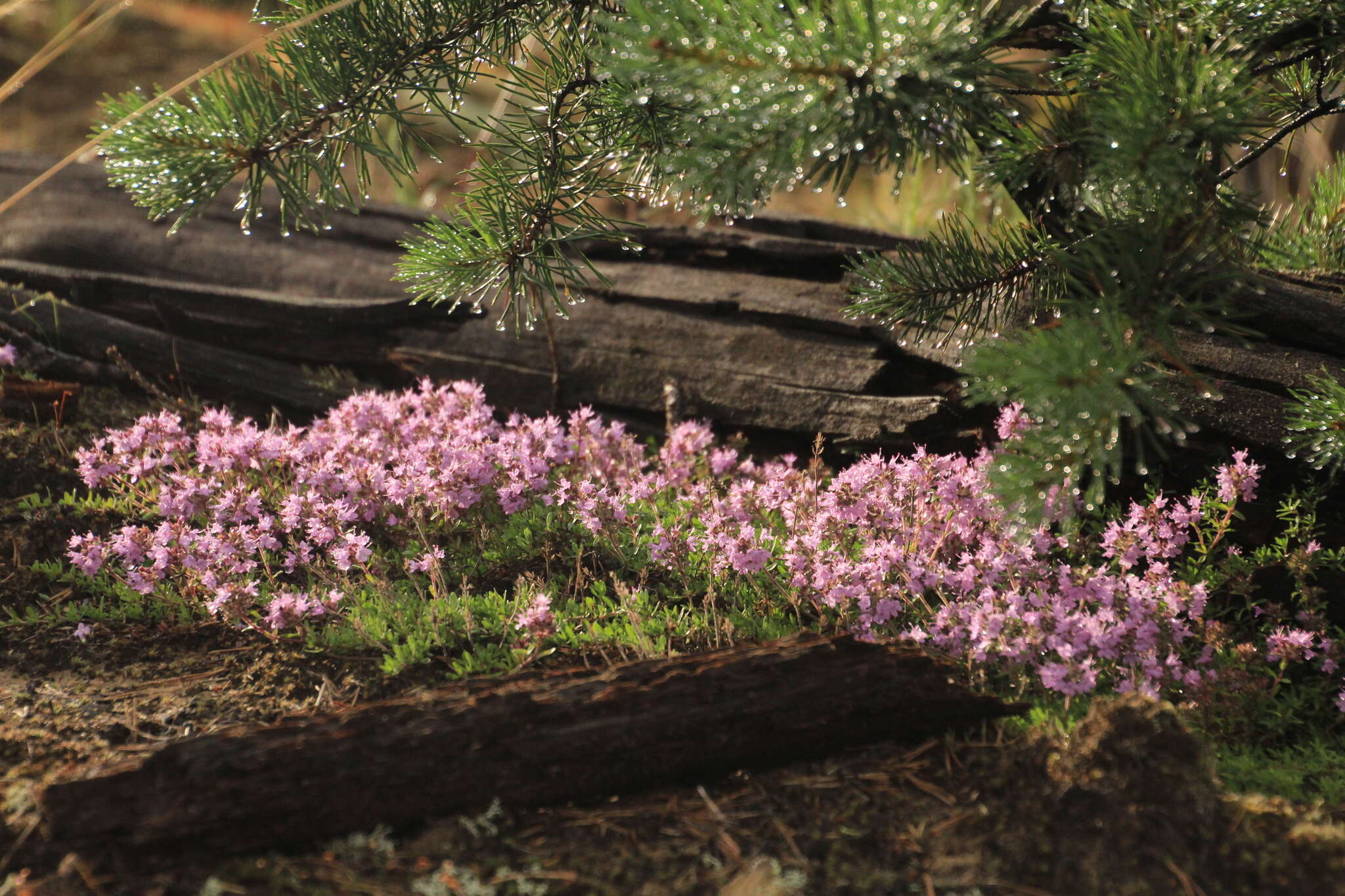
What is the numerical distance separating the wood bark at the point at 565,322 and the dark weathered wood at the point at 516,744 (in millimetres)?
2058

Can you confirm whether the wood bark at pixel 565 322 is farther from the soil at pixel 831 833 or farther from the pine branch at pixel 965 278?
the soil at pixel 831 833

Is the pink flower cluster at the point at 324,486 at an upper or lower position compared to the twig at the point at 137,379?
lower

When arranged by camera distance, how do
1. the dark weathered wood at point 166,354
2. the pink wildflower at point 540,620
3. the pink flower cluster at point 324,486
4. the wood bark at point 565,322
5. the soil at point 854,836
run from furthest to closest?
the dark weathered wood at point 166,354 → the wood bark at point 565,322 → the pink flower cluster at point 324,486 → the pink wildflower at point 540,620 → the soil at point 854,836

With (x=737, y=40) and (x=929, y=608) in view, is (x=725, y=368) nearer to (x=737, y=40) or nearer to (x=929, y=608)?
(x=929, y=608)

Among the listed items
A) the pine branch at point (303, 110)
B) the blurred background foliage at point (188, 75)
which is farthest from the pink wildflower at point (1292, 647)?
the blurred background foliage at point (188, 75)

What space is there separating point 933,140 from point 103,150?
2994mm

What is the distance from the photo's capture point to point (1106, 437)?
3143mm

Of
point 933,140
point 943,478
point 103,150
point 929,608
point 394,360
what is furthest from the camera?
point 394,360

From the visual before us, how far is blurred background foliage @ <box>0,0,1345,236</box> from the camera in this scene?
892 cm

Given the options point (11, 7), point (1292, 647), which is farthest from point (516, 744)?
point (11, 7)

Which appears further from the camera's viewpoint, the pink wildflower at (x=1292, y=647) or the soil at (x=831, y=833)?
the pink wildflower at (x=1292, y=647)

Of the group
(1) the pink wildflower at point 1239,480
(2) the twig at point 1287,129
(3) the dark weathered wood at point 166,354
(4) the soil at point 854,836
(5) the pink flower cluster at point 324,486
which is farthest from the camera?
(3) the dark weathered wood at point 166,354

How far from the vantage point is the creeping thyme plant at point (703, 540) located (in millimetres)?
3600

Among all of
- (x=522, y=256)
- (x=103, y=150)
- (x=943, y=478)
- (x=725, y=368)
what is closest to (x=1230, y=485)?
(x=943, y=478)
